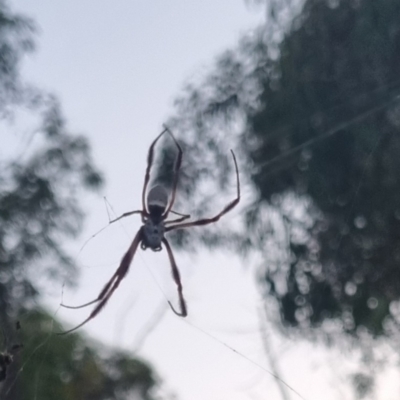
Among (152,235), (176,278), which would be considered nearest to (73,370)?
(176,278)

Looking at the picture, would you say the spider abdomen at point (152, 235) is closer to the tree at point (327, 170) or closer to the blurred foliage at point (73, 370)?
the blurred foliage at point (73, 370)

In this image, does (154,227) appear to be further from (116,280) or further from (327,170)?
(327,170)

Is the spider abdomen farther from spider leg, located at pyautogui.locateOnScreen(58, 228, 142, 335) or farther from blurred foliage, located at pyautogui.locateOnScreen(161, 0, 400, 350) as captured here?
blurred foliage, located at pyautogui.locateOnScreen(161, 0, 400, 350)

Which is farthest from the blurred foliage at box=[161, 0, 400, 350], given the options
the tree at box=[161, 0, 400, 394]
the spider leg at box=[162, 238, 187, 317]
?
the spider leg at box=[162, 238, 187, 317]

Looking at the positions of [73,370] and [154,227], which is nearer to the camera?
[154,227]

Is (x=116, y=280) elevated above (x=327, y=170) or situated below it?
below

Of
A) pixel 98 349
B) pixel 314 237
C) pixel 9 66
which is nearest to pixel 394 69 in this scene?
pixel 314 237

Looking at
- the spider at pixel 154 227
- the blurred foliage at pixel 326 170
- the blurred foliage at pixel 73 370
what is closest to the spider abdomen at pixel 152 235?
the spider at pixel 154 227
